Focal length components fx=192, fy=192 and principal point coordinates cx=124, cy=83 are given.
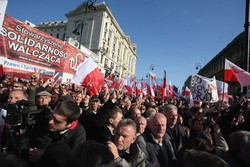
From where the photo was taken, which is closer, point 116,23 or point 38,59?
point 38,59

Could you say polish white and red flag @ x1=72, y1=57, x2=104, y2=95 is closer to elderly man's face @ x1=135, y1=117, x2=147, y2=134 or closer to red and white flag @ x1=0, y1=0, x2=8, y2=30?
red and white flag @ x1=0, y1=0, x2=8, y2=30

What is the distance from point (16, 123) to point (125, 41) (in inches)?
2920

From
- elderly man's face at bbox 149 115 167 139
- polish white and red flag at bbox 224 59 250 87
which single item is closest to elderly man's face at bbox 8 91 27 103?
elderly man's face at bbox 149 115 167 139

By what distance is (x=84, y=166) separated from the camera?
38.6 inches

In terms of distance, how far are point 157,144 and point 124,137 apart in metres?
0.71

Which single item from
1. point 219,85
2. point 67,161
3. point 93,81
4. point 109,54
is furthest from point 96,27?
point 67,161

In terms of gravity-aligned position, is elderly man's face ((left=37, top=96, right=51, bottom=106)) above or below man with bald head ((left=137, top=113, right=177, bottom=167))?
above

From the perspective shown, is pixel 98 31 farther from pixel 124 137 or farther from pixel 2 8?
pixel 124 137

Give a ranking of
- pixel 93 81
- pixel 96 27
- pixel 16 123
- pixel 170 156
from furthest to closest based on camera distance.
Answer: pixel 96 27 → pixel 93 81 → pixel 170 156 → pixel 16 123

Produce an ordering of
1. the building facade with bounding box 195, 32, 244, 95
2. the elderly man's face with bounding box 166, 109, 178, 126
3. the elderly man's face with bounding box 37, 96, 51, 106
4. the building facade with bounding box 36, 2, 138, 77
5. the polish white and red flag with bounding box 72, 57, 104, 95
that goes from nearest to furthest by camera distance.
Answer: the elderly man's face with bounding box 37, 96, 51, 106 → the elderly man's face with bounding box 166, 109, 178, 126 → the polish white and red flag with bounding box 72, 57, 104, 95 → the building facade with bounding box 195, 32, 244, 95 → the building facade with bounding box 36, 2, 138, 77

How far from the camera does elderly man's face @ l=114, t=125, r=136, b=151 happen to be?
6.90ft

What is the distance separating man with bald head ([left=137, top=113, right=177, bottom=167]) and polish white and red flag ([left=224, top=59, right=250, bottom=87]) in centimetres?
378

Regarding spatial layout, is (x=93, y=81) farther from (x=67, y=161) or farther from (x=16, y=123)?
(x=67, y=161)

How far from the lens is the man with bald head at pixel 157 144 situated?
245 centimetres
